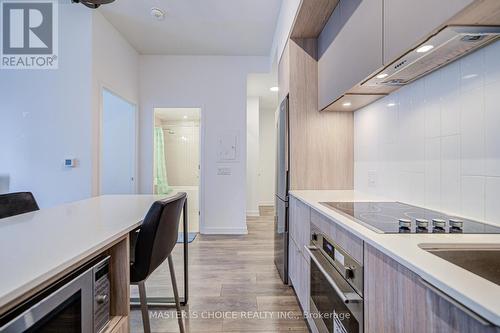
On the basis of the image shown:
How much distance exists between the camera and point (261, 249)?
11.2 ft

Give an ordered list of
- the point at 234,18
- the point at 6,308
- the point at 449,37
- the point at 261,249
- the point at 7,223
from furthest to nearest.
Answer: the point at 261,249 → the point at 234,18 → the point at 7,223 → the point at 449,37 → the point at 6,308

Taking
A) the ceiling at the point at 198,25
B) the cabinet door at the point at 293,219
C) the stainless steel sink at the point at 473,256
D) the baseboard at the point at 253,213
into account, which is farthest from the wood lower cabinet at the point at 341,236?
the baseboard at the point at 253,213

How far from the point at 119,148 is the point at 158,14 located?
211 cm

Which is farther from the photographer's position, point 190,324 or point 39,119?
point 39,119

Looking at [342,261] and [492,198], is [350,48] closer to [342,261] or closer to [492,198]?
[492,198]

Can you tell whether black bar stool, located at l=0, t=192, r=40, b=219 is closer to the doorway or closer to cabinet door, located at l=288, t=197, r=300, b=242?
cabinet door, located at l=288, t=197, r=300, b=242

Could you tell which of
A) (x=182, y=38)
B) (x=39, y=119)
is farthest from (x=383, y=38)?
(x=39, y=119)

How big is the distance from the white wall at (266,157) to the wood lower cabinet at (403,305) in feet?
19.3

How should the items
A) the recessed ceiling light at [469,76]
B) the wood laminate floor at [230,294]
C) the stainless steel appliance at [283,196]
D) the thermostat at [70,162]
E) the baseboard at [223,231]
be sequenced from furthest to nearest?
the baseboard at [223,231] → the thermostat at [70,162] → the stainless steel appliance at [283,196] → the wood laminate floor at [230,294] → the recessed ceiling light at [469,76]

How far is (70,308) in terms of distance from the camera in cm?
79

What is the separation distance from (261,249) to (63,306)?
2846 mm

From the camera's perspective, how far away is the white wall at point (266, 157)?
6781 millimetres

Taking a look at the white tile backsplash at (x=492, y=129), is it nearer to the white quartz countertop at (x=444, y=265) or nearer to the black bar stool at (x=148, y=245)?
the white quartz countertop at (x=444, y=265)

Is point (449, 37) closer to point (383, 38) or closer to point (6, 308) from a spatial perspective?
point (383, 38)
